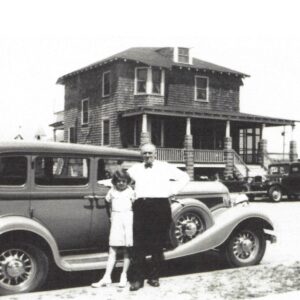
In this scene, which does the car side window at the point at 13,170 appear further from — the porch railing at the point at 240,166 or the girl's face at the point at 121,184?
the porch railing at the point at 240,166

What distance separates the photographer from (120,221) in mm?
6504

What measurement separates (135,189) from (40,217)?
1.17 metres

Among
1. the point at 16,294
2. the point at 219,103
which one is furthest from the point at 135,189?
the point at 219,103

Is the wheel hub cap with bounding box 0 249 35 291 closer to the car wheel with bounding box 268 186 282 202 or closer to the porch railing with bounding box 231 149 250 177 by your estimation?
the car wheel with bounding box 268 186 282 202

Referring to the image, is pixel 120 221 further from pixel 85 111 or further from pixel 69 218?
pixel 85 111

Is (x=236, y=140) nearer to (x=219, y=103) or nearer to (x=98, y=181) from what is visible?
(x=219, y=103)

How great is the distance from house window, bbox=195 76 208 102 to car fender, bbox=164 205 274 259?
25.7 m

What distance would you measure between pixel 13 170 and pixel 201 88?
27.9 meters

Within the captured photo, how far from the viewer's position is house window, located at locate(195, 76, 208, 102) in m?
33.5

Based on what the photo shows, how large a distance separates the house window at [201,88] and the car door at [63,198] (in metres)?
27.0

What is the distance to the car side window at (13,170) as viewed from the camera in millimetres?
6352

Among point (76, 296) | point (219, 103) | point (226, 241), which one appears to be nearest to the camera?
point (76, 296)

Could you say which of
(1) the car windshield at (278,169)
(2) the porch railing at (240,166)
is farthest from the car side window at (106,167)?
(2) the porch railing at (240,166)

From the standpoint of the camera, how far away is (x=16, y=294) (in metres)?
6.05
